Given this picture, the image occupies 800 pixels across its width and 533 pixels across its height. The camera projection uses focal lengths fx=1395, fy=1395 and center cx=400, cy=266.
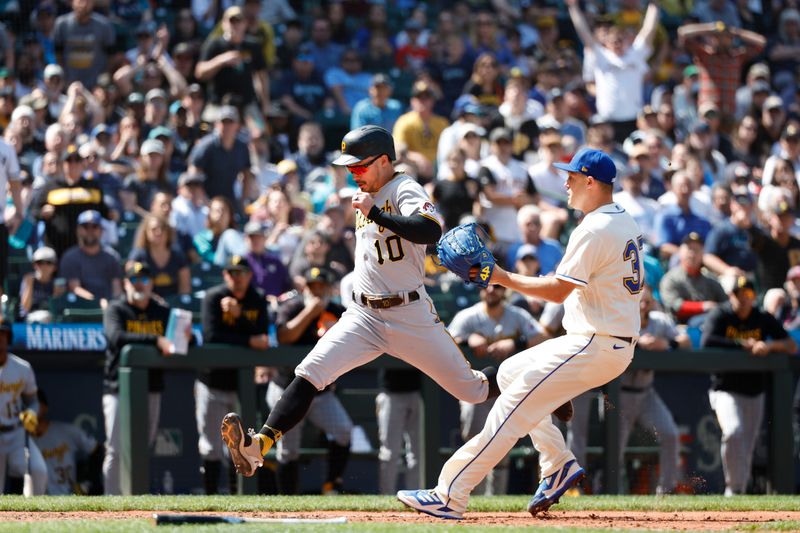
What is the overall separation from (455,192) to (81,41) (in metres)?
4.88

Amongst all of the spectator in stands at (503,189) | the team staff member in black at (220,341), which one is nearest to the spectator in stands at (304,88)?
the spectator in stands at (503,189)

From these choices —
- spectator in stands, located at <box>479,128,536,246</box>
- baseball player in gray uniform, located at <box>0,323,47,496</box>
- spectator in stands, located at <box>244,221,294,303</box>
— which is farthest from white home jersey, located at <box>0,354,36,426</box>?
spectator in stands, located at <box>479,128,536,246</box>

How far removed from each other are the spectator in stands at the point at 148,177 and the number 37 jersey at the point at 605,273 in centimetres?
682

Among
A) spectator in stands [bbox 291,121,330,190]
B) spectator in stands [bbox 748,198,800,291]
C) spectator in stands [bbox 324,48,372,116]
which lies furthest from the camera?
spectator in stands [bbox 324,48,372,116]

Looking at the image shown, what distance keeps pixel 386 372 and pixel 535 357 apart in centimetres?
371

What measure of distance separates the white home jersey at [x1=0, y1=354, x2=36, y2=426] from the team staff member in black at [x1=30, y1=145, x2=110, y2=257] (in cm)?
156

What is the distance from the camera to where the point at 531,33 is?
18.3 m

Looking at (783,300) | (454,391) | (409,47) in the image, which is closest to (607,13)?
(409,47)

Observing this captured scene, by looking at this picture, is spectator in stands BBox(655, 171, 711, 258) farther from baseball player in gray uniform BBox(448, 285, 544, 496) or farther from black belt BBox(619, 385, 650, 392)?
baseball player in gray uniform BBox(448, 285, 544, 496)

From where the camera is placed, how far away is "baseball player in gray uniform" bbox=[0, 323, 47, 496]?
9773 millimetres

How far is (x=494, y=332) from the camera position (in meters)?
10.1

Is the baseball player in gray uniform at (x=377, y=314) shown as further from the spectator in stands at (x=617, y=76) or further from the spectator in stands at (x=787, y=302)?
the spectator in stands at (x=617, y=76)

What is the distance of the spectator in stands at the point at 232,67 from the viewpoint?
14422 millimetres

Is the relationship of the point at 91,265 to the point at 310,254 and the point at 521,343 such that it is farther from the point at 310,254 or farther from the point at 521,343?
the point at 521,343
